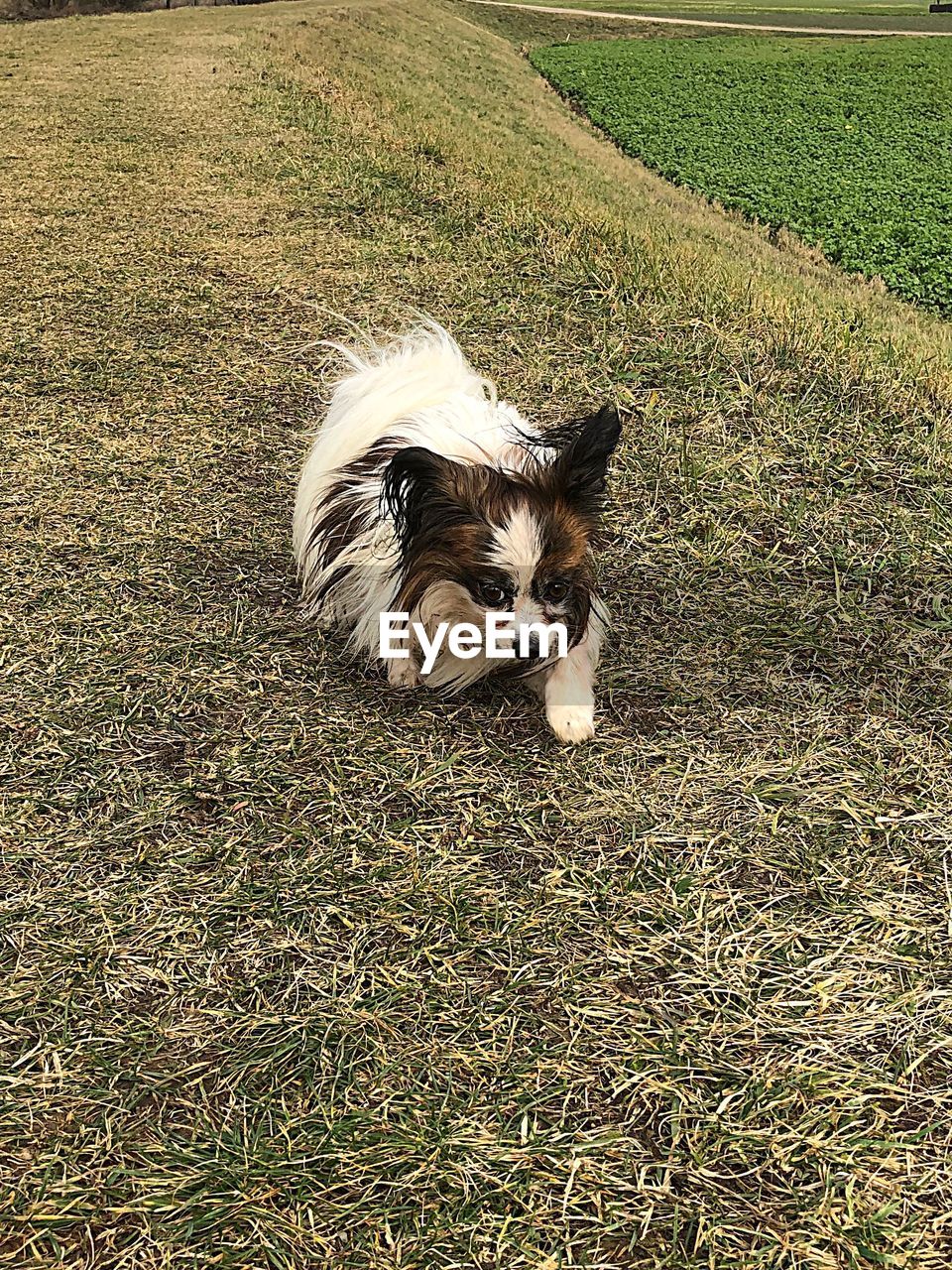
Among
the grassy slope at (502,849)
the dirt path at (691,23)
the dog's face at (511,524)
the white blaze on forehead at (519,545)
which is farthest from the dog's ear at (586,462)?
the dirt path at (691,23)

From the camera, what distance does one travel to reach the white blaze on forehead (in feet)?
8.91

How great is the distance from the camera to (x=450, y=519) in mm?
2771

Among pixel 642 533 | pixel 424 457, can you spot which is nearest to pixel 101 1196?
pixel 424 457

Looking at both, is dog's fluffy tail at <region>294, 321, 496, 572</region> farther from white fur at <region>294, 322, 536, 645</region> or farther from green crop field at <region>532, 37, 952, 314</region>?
green crop field at <region>532, 37, 952, 314</region>

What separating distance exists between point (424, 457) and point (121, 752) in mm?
1303

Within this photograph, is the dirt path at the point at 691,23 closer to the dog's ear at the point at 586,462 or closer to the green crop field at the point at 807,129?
the green crop field at the point at 807,129

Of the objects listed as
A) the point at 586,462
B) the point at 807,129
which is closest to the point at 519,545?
the point at 586,462

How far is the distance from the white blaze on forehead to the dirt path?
34.7 metres

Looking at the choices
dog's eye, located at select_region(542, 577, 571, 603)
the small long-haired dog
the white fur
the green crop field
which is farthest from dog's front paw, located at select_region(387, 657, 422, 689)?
the green crop field

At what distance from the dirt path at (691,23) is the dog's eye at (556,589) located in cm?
3467

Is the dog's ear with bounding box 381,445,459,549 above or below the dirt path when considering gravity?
above

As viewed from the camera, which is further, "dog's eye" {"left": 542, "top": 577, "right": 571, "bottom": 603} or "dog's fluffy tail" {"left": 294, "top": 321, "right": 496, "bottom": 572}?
"dog's fluffy tail" {"left": 294, "top": 321, "right": 496, "bottom": 572}

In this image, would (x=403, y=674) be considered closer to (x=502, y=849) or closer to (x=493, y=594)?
(x=493, y=594)

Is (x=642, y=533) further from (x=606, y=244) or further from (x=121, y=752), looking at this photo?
(x=606, y=244)
